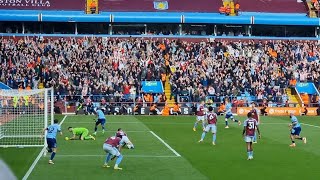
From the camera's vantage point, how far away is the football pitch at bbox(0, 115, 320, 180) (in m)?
17.5

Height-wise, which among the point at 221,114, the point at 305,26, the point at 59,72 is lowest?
the point at 221,114

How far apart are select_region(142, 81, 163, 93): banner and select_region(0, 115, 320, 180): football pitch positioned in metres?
19.0

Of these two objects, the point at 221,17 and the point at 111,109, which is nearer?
the point at 111,109

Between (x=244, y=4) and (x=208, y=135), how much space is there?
40942 millimetres

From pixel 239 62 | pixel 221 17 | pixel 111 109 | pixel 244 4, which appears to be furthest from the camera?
pixel 244 4

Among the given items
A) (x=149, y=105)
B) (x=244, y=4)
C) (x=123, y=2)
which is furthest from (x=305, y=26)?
(x=149, y=105)

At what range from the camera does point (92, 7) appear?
215 ft

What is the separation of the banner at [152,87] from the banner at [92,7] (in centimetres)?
1500

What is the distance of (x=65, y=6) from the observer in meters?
66.6

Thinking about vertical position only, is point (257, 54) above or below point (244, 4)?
below

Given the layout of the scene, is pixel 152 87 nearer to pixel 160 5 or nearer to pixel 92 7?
pixel 92 7

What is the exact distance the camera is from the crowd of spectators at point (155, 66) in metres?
52.0

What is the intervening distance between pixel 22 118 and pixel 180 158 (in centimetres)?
1441

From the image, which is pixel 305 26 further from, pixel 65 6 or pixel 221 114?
pixel 65 6
